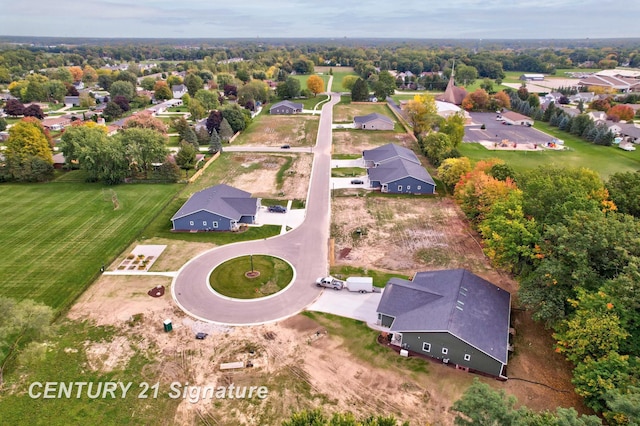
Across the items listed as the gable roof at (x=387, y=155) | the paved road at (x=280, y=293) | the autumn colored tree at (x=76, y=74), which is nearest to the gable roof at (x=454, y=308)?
the paved road at (x=280, y=293)

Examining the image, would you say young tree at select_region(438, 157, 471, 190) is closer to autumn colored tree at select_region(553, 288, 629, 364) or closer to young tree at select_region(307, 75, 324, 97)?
autumn colored tree at select_region(553, 288, 629, 364)

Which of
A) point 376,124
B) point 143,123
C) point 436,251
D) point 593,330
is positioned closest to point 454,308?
point 593,330

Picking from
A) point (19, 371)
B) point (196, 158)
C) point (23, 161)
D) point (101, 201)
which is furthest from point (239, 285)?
point (23, 161)

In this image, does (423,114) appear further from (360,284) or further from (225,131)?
(360,284)

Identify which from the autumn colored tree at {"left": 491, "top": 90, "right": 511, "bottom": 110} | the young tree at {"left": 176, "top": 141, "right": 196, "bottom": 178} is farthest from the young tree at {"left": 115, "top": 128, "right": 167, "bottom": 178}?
the autumn colored tree at {"left": 491, "top": 90, "right": 511, "bottom": 110}

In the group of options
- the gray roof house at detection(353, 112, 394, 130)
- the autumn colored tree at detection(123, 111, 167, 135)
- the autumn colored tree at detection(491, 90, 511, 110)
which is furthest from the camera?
the autumn colored tree at detection(491, 90, 511, 110)

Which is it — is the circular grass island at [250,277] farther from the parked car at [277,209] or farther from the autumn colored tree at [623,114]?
the autumn colored tree at [623,114]
